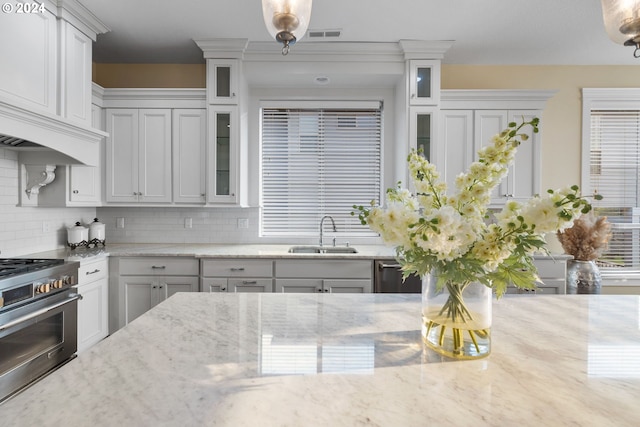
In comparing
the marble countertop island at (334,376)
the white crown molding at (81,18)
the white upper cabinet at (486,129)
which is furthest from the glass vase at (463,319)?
the white crown molding at (81,18)

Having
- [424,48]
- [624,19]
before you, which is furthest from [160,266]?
[624,19]

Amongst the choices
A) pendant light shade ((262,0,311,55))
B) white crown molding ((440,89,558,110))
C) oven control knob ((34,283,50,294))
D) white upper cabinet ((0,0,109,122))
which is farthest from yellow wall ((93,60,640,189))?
pendant light shade ((262,0,311,55))

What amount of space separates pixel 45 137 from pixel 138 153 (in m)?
1.03

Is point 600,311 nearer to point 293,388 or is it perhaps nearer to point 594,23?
point 293,388

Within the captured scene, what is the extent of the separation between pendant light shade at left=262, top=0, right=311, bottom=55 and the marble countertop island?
3.43ft

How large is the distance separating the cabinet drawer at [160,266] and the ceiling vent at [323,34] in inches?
88.6

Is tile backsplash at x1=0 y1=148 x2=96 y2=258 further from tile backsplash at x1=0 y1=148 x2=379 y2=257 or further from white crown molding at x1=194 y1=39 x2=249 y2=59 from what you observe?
white crown molding at x1=194 y1=39 x2=249 y2=59

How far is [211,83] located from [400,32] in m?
1.79

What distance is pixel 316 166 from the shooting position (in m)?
3.69

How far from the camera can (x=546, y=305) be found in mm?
1396

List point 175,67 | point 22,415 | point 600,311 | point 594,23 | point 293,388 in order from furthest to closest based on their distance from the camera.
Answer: point 175,67 → point 594,23 → point 600,311 → point 293,388 → point 22,415

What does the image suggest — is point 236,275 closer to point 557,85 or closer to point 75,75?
point 75,75

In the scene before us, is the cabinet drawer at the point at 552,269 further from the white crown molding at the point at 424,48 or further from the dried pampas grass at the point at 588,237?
the white crown molding at the point at 424,48

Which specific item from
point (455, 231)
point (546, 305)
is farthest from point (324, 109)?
point (455, 231)
